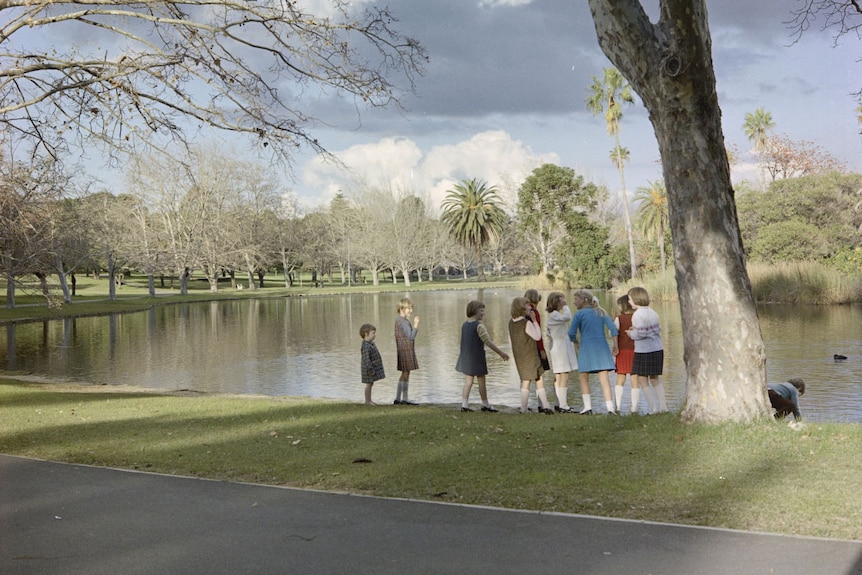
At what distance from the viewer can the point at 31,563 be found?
5105 mm

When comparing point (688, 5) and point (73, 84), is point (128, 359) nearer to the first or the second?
point (73, 84)

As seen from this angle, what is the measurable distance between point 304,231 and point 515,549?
94.6 m

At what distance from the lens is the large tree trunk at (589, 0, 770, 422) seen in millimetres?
8875

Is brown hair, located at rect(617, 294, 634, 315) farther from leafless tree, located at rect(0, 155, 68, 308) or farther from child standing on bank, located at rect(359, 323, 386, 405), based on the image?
leafless tree, located at rect(0, 155, 68, 308)

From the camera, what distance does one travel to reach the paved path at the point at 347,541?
15.9 ft

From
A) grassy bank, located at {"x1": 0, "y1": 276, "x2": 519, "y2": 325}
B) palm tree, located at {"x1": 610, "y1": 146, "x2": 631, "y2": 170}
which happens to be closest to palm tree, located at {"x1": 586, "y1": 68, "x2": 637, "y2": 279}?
palm tree, located at {"x1": 610, "y1": 146, "x2": 631, "y2": 170}

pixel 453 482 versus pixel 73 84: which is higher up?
pixel 73 84

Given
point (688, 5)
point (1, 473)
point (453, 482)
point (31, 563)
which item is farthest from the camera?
point (688, 5)

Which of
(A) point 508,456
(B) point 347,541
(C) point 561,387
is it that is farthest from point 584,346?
(B) point 347,541

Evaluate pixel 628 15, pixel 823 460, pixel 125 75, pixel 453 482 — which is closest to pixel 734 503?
pixel 823 460

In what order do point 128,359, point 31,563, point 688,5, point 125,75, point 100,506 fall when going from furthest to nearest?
point 128,359 < point 125,75 < point 688,5 < point 100,506 < point 31,563

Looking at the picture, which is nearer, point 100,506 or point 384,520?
point 384,520

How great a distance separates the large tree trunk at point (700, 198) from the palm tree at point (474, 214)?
86032mm

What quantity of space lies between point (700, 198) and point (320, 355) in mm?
17571
